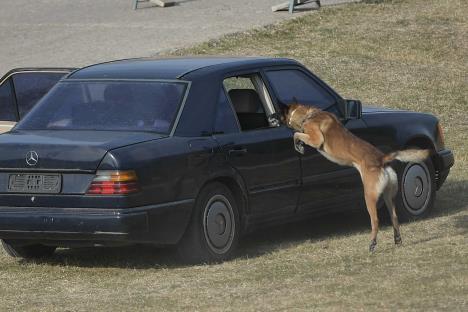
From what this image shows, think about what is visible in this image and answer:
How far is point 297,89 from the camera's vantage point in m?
9.85

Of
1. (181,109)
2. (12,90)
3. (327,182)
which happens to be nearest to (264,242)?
(327,182)

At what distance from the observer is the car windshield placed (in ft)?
28.8

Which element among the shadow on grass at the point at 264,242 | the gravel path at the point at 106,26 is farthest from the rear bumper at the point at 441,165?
the gravel path at the point at 106,26

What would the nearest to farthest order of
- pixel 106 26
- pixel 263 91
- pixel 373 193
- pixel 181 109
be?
pixel 181 109, pixel 373 193, pixel 263 91, pixel 106 26

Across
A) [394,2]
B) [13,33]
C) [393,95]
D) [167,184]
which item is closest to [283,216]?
[167,184]

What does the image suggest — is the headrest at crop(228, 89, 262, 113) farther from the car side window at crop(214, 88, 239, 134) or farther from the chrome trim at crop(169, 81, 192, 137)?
the chrome trim at crop(169, 81, 192, 137)

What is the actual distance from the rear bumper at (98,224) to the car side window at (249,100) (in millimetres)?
1180

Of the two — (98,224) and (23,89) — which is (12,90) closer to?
(23,89)

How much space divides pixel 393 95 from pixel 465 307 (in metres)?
11.5

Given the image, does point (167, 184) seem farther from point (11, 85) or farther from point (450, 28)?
point (450, 28)

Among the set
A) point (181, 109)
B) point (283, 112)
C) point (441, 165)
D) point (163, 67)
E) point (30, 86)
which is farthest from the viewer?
Answer: point (30, 86)

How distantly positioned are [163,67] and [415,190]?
261 cm

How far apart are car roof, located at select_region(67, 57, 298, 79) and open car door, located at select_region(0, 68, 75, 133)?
6.30 ft

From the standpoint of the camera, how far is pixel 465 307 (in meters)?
6.85
